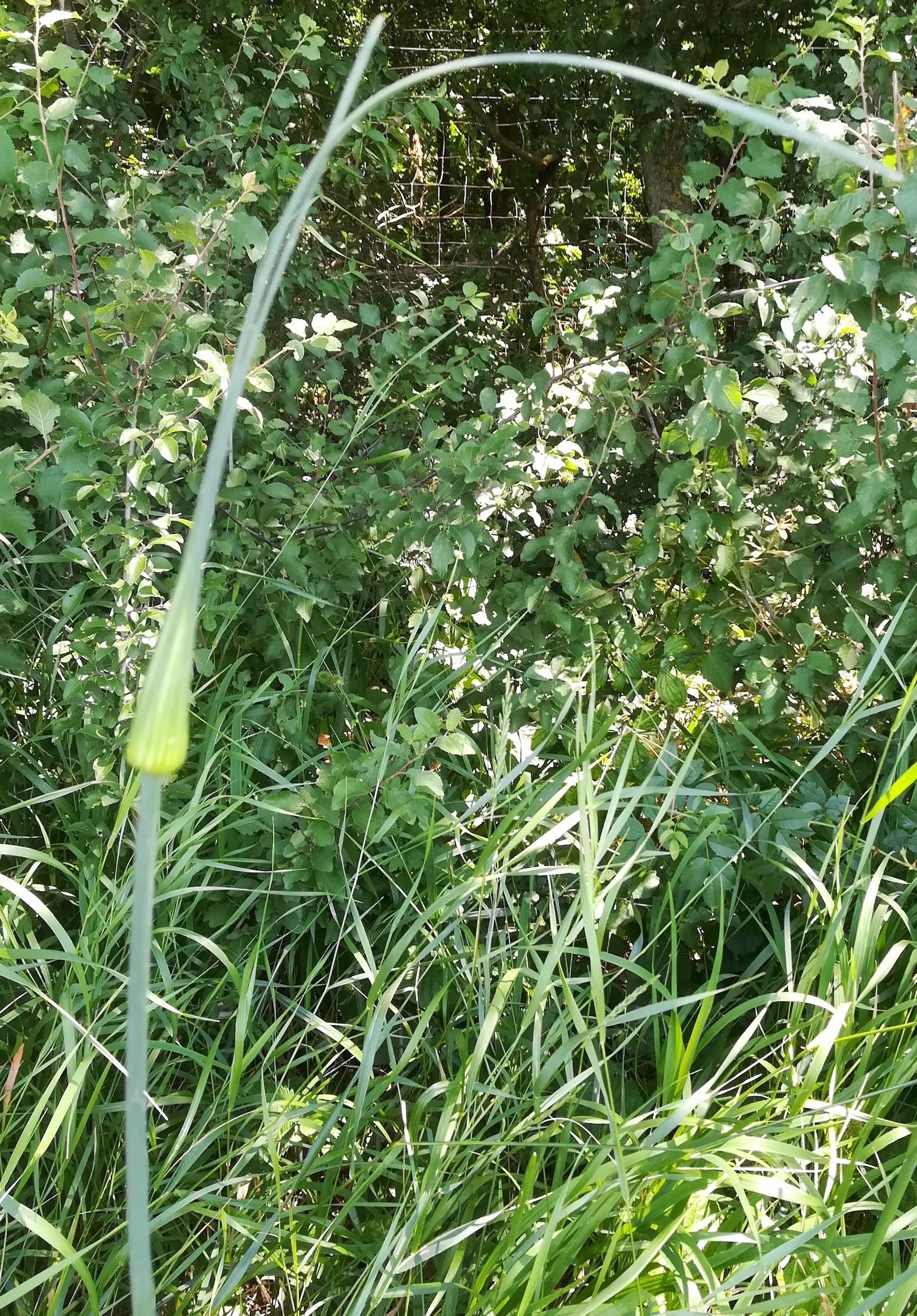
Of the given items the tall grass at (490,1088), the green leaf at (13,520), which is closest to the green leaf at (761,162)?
the tall grass at (490,1088)

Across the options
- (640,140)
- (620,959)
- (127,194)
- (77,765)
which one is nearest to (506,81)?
(640,140)

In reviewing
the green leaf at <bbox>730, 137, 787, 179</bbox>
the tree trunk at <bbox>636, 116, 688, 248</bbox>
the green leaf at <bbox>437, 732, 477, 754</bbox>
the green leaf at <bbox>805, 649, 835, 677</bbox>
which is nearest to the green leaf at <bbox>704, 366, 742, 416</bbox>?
the green leaf at <bbox>730, 137, 787, 179</bbox>

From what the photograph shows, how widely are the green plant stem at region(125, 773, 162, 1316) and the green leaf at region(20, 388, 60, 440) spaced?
1.29 m

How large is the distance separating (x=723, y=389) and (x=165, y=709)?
129 centimetres

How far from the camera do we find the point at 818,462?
1.66 metres

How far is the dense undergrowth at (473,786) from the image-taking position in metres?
1.09

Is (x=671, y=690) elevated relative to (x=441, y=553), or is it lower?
lower

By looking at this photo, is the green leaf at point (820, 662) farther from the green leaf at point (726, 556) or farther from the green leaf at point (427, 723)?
the green leaf at point (427, 723)

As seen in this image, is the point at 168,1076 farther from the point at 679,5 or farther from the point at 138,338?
the point at 679,5

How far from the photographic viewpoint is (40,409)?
150 centimetres

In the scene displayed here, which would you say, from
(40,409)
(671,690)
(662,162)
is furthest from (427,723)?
(662,162)

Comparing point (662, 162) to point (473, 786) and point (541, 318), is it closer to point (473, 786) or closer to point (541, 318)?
point (541, 318)

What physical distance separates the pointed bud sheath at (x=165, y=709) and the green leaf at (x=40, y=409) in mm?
1291

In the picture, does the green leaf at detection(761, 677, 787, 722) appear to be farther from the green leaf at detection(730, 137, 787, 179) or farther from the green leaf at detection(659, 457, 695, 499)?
the green leaf at detection(730, 137, 787, 179)
